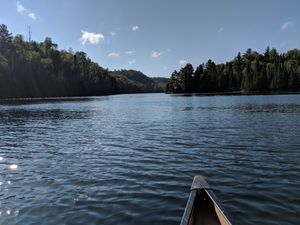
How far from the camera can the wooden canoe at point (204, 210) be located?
335 inches

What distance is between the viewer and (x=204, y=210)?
9297 mm

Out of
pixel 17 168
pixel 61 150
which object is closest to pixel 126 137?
pixel 61 150

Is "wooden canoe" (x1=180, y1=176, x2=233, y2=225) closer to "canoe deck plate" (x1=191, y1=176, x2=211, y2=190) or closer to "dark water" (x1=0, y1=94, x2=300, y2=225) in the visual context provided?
"canoe deck plate" (x1=191, y1=176, x2=211, y2=190)

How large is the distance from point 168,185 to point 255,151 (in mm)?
9472

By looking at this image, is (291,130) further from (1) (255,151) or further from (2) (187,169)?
(2) (187,169)

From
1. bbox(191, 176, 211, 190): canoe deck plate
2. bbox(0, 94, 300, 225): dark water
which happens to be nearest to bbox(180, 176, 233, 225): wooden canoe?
bbox(191, 176, 211, 190): canoe deck plate

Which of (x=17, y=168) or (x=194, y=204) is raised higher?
(x=194, y=204)

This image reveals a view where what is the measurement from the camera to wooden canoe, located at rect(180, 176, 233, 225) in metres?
8.50

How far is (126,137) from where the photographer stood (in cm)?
3016

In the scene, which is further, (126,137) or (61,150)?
(126,137)

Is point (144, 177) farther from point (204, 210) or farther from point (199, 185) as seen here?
point (204, 210)

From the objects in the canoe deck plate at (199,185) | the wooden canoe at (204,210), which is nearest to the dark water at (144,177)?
the canoe deck plate at (199,185)

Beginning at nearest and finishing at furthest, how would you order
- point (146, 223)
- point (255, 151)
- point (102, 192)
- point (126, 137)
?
point (146, 223), point (102, 192), point (255, 151), point (126, 137)

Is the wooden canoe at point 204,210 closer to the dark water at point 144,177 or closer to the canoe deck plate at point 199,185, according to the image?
the canoe deck plate at point 199,185
